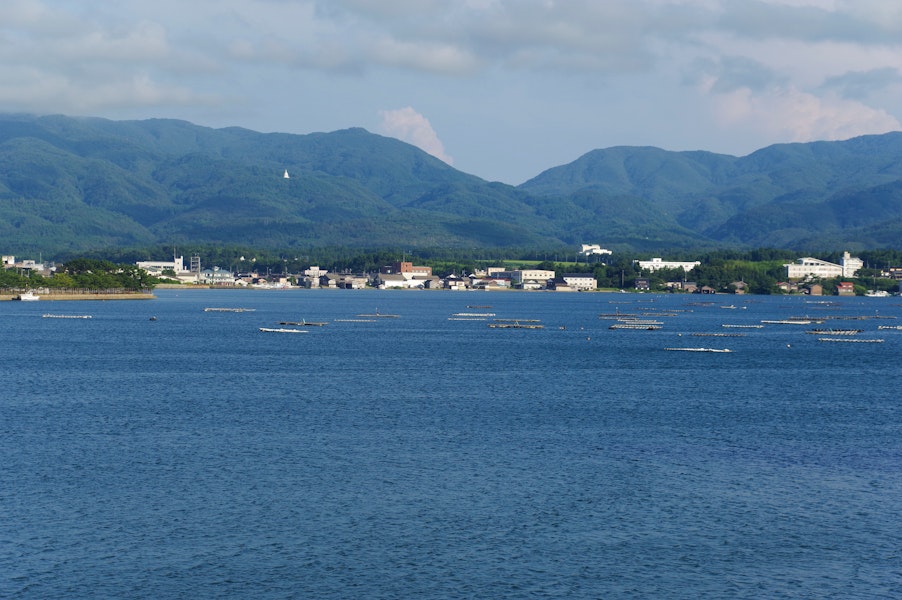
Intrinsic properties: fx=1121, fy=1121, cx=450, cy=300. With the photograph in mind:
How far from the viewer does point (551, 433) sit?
39531 millimetres

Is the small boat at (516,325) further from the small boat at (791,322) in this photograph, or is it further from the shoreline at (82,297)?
the shoreline at (82,297)

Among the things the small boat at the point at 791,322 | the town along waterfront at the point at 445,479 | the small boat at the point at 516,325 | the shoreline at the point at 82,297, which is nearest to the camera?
the town along waterfront at the point at 445,479

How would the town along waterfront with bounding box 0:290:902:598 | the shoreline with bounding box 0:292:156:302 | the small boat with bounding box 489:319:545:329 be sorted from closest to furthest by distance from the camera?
the town along waterfront with bounding box 0:290:902:598 < the small boat with bounding box 489:319:545:329 < the shoreline with bounding box 0:292:156:302

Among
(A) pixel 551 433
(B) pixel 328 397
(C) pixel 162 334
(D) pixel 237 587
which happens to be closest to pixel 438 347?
(C) pixel 162 334

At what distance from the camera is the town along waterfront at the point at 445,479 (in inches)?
898

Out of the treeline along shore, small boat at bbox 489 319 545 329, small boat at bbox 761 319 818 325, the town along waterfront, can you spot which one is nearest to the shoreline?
the treeline along shore

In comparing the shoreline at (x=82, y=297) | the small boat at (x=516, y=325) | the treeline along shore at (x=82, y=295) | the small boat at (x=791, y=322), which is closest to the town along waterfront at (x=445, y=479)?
the small boat at (x=516, y=325)

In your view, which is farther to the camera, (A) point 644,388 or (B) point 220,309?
(B) point 220,309

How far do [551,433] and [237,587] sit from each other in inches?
766

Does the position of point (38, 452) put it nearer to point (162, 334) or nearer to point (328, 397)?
point (328, 397)

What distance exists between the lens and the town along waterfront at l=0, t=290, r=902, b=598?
74.8ft

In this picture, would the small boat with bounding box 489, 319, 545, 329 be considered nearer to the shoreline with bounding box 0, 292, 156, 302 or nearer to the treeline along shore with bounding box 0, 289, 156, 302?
the shoreline with bounding box 0, 292, 156, 302

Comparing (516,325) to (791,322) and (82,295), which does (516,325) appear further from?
(82,295)

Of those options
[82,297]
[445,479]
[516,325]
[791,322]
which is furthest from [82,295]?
[445,479]
